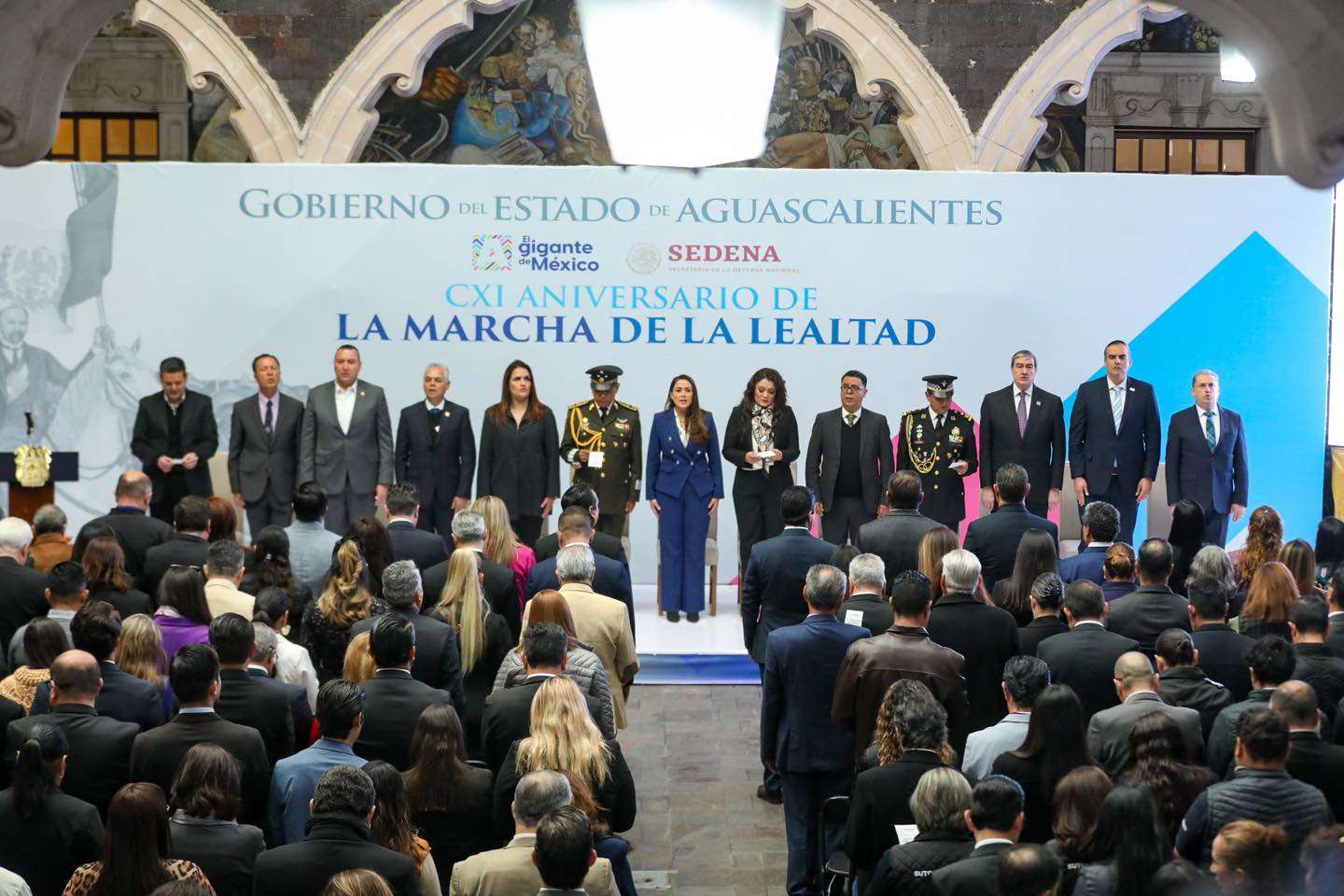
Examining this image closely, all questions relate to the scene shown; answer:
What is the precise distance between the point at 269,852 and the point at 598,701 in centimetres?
141

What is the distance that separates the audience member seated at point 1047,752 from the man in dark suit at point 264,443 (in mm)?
5608

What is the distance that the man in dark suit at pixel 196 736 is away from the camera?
4195 millimetres

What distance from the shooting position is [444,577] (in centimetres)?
593

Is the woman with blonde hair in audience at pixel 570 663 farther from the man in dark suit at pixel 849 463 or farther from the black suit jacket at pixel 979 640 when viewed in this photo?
the man in dark suit at pixel 849 463

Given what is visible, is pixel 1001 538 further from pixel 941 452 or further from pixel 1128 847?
pixel 1128 847

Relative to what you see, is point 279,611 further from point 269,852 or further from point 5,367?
point 5,367

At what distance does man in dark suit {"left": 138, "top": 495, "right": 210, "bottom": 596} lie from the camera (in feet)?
20.3

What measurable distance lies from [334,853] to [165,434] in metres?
5.82

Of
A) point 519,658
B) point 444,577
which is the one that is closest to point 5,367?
point 444,577

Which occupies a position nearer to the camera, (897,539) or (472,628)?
(472,628)

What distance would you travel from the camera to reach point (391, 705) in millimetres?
4578

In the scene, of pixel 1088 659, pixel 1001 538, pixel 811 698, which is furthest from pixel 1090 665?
pixel 1001 538

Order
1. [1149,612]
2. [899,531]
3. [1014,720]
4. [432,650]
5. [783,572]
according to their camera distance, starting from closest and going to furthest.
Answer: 1. [1014,720]
2. [432,650]
3. [1149,612]
4. [783,572]
5. [899,531]

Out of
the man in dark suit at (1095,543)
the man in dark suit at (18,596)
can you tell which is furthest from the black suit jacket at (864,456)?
the man in dark suit at (18,596)
